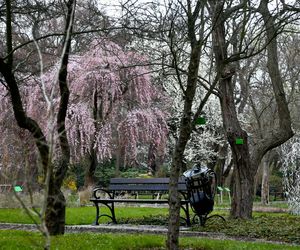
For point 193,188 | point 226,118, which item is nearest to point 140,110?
point 226,118

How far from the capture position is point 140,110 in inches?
731

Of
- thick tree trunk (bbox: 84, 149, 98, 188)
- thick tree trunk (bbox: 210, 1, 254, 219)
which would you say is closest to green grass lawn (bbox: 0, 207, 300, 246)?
thick tree trunk (bbox: 210, 1, 254, 219)

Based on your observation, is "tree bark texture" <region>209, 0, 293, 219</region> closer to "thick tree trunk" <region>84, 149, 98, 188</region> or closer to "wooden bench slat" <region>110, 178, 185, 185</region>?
"wooden bench slat" <region>110, 178, 185, 185</region>

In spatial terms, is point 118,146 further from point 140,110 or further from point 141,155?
point 141,155

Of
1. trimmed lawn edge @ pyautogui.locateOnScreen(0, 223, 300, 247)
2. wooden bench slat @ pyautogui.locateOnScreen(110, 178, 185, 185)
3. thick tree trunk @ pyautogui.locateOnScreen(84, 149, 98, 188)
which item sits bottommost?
trimmed lawn edge @ pyautogui.locateOnScreen(0, 223, 300, 247)

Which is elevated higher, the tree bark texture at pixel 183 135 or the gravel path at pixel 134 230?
the tree bark texture at pixel 183 135

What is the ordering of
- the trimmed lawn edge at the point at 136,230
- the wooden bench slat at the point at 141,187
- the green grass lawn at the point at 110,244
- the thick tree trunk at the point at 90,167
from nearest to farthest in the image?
the green grass lawn at the point at 110,244, the trimmed lawn edge at the point at 136,230, the wooden bench slat at the point at 141,187, the thick tree trunk at the point at 90,167

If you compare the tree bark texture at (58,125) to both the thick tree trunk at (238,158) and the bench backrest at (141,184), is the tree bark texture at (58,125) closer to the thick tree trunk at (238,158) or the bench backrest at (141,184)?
the bench backrest at (141,184)

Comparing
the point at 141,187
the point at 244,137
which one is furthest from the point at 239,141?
the point at 141,187

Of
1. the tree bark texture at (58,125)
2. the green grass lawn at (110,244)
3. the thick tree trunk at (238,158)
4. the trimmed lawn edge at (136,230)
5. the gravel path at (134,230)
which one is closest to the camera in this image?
the green grass lawn at (110,244)

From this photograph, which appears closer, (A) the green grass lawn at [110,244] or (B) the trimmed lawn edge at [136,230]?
(A) the green grass lawn at [110,244]

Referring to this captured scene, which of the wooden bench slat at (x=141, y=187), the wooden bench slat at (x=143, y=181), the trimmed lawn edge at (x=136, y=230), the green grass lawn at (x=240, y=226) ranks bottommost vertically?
the trimmed lawn edge at (x=136, y=230)

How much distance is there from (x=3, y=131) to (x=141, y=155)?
10.5 meters

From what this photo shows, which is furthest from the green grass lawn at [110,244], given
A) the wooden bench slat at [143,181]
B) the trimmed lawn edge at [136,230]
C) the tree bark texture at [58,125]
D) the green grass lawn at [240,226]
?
the wooden bench slat at [143,181]
